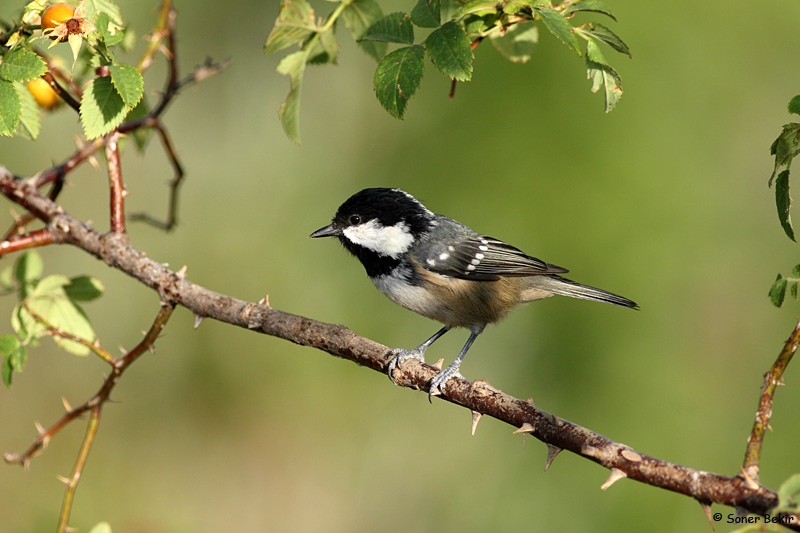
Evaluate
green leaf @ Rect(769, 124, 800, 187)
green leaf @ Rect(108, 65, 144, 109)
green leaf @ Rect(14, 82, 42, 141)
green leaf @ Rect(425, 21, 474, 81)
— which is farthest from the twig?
green leaf @ Rect(14, 82, 42, 141)

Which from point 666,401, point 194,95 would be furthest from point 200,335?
point 666,401

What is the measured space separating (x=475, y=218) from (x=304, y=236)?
1.56m

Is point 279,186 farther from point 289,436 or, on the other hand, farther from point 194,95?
point 289,436

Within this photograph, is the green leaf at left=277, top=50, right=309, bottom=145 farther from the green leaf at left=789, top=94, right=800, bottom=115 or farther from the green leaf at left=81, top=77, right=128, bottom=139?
the green leaf at left=789, top=94, right=800, bottom=115

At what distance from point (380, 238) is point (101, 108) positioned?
1.83m

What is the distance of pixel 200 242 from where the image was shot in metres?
5.87

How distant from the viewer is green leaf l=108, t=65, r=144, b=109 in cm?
223

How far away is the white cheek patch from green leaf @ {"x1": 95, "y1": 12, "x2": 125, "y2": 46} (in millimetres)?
1800

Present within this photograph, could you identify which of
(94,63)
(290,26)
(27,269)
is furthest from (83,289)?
(290,26)

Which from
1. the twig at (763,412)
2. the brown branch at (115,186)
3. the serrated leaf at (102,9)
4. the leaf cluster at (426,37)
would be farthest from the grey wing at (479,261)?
the twig at (763,412)

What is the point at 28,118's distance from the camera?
107 inches

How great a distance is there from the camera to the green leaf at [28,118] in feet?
8.82

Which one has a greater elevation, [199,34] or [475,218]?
[199,34]

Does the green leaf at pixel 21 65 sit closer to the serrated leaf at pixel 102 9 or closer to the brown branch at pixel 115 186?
the serrated leaf at pixel 102 9
